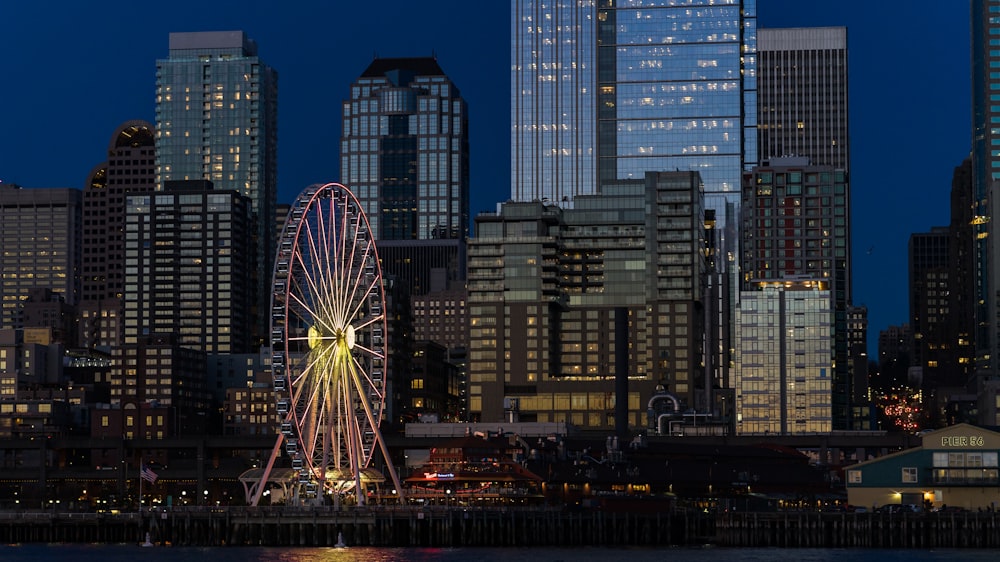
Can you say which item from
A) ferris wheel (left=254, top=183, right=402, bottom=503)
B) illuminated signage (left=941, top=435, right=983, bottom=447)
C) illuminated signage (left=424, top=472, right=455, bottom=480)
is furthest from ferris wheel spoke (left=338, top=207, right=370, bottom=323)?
illuminated signage (left=941, top=435, right=983, bottom=447)

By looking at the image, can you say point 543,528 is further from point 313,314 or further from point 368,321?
point 313,314

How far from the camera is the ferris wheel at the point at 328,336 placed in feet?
543

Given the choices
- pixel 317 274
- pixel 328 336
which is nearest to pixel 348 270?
pixel 317 274

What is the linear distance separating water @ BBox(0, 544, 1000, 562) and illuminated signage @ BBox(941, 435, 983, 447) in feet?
64.4

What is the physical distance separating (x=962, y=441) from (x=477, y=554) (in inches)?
2029

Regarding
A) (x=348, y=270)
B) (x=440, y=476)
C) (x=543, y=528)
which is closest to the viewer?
(x=543, y=528)

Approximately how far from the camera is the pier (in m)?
164

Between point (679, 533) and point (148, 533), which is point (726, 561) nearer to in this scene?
point (679, 533)

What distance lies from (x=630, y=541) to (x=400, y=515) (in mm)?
21032

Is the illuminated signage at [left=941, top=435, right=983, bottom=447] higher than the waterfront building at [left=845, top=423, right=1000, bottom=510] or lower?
higher

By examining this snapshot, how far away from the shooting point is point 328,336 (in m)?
168

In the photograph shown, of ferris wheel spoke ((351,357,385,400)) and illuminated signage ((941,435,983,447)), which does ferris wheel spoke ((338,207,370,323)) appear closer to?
ferris wheel spoke ((351,357,385,400))

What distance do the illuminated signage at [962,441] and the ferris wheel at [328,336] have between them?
176ft

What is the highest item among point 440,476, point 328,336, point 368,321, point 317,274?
point 317,274
